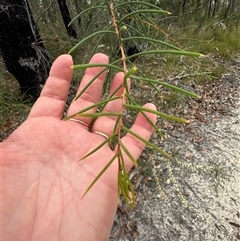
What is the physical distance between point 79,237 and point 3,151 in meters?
0.28

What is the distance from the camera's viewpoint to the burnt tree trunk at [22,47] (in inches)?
60.1

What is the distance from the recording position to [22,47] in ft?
5.46

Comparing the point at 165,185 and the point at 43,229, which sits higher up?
the point at 43,229

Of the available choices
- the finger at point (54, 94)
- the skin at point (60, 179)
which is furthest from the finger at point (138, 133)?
the finger at point (54, 94)

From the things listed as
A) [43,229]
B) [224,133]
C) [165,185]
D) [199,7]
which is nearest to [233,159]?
[224,133]

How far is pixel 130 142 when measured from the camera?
0.76 metres

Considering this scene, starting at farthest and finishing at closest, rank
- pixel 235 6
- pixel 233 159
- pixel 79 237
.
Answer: pixel 235 6, pixel 233 159, pixel 79 237

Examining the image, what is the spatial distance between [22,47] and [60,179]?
110cm

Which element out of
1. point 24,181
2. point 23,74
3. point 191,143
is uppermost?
point 24,181

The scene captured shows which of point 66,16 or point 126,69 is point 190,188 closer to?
point 126,69

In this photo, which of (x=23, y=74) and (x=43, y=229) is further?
(x=23, y=74)

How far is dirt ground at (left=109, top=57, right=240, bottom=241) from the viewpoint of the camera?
4.86 feet

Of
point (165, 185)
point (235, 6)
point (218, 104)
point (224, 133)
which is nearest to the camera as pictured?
point (165, 185)

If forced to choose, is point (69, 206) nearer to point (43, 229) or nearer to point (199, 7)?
point (43, 229)
